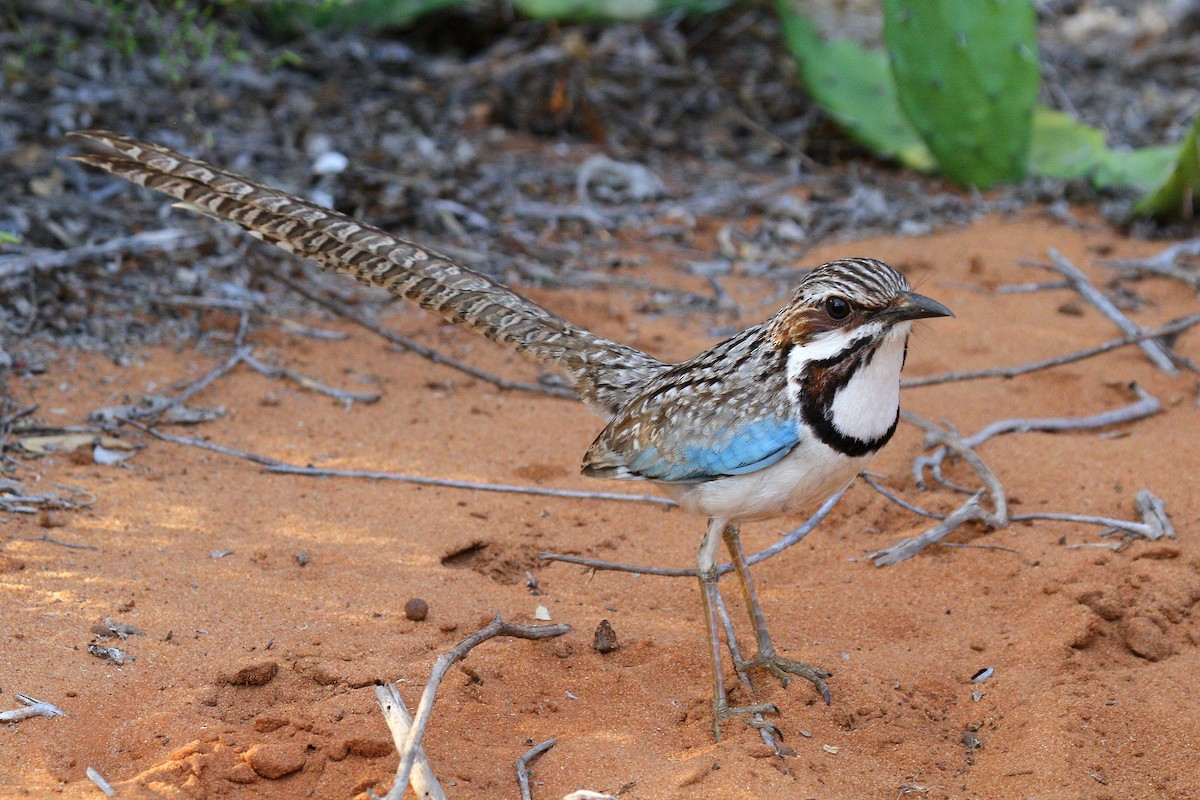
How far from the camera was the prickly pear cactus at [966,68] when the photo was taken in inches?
348

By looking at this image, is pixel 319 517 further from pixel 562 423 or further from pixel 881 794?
pixel 881 794

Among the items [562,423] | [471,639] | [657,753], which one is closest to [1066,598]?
[657,753]

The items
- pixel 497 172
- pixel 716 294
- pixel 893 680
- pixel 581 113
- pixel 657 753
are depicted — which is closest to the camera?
pixel 657 753

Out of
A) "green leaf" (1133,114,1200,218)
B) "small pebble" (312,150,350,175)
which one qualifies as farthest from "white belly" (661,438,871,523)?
"green leaf" (1133,114,1200,218)

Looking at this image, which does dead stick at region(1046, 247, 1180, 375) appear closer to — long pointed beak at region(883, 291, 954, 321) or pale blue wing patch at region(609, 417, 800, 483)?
long pointed beak at region(883, 291, 954, 321)

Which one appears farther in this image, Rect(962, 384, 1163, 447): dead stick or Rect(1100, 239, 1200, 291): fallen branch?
Rect(1100, 239, 1200, 291): fallen branch

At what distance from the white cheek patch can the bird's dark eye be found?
159mm

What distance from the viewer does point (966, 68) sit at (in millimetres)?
8984

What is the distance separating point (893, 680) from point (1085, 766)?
2.50 feet

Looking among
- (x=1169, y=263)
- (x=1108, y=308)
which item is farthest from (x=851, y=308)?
(x=1169, y=263)

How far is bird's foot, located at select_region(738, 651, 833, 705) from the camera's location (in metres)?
4.50

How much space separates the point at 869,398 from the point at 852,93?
269 inches

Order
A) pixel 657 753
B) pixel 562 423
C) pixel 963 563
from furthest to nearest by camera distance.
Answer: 1. pixel 562 423
2. pixel 963 563
3. pixel 657 753

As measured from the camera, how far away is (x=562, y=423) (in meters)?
6.71
